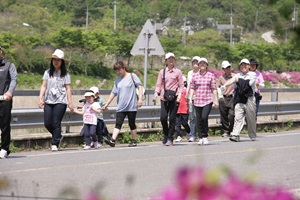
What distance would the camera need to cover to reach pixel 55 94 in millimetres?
12891

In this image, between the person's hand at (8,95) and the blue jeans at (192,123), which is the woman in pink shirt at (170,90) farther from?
the person's hand at (8,95)

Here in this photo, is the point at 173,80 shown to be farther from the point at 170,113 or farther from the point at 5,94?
the point at 5,94

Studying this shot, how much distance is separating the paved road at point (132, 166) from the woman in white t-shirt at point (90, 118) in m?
0.47

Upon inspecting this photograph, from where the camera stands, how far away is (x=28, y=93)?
1644cm

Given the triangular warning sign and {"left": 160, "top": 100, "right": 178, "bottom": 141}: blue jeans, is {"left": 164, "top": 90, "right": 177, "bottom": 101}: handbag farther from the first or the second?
the triangular warning sign

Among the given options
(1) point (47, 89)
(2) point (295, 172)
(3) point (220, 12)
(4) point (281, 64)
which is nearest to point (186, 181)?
(2) point (295, 172)

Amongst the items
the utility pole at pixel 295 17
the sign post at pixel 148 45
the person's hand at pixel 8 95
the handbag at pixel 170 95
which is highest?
the sign post at pixel 148 45

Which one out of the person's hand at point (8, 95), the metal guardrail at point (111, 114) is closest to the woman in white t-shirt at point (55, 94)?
the metal guardrail at point (111, 114)

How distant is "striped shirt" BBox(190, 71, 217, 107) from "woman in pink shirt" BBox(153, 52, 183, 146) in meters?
0.37

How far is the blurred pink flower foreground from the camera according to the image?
7.51 feet

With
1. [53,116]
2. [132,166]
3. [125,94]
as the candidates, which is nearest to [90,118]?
[125,94]

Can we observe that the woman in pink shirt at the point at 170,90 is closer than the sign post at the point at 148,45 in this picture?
Yes

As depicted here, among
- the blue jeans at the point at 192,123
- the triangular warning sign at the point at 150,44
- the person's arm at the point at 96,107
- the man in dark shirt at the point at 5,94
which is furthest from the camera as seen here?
the triangular warning sign at the point at 150,44

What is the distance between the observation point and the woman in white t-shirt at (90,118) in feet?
45.9
